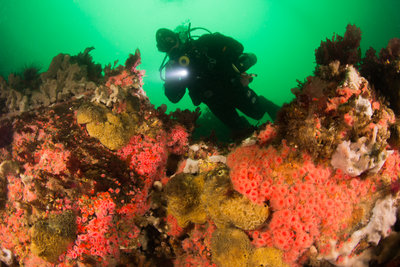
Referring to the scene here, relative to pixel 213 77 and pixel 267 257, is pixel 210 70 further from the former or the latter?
pixel 267 257

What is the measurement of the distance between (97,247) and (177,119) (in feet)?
8.93

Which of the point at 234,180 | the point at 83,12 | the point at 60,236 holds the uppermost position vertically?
the point at 83,12

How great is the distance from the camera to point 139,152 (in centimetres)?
369

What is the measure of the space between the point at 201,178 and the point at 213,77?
4.00 metres

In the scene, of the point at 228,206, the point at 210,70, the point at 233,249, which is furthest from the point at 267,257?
the point at 210,70

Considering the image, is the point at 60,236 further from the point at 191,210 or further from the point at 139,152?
the point at 191,210

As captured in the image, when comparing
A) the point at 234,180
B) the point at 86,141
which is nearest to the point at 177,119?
the point at 86,141

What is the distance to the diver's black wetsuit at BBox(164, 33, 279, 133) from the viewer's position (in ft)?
18.7

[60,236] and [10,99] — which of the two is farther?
[10,99]

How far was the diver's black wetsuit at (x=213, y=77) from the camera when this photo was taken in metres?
5.70

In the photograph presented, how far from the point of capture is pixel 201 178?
3.11 m

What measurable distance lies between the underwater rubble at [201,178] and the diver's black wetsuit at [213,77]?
1337mm

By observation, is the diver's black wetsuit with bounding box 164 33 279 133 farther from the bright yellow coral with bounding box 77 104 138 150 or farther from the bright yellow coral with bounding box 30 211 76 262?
the bright yellow coral with bounding box 30 211 76 262

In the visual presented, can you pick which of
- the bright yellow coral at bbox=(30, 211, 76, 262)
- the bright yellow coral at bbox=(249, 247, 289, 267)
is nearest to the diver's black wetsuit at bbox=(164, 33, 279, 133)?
the bright yellow coral at bbox=(249, 247, 289, 267)
